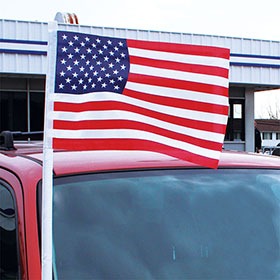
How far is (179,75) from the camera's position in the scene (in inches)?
86.1

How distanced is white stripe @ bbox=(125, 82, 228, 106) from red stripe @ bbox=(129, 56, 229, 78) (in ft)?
0.30

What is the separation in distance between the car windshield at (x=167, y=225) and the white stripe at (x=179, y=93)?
352 millimetres

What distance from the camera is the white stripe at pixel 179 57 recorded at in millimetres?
2148

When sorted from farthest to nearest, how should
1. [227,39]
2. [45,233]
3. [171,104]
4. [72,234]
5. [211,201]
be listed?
1. [227,39]
2. [211,201]
3. [171,104]
4. [72,234]
5. [45,233]

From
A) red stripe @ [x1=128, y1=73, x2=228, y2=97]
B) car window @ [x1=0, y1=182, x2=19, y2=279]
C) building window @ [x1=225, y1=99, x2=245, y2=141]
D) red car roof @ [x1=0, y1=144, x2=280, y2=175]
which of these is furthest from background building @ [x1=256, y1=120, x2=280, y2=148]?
car window @ [x1=0, y1=182, x2=19, y2=279]

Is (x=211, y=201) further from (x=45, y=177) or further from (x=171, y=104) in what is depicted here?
(x=45, y=177)

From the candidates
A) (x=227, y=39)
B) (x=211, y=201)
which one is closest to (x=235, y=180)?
(x=211, y=201)

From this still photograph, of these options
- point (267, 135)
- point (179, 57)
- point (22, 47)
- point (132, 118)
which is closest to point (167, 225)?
point (132, 118)

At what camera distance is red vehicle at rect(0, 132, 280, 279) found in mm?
1979

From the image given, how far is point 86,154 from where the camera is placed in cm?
235

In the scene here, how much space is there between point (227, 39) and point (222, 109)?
16801 millimetres

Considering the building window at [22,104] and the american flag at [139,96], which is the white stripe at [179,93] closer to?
the american flag at [139,96]

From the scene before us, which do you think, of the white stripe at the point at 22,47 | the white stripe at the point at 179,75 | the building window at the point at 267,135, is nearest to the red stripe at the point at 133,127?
the white stripe at the point at 179,75

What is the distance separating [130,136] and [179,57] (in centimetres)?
41
